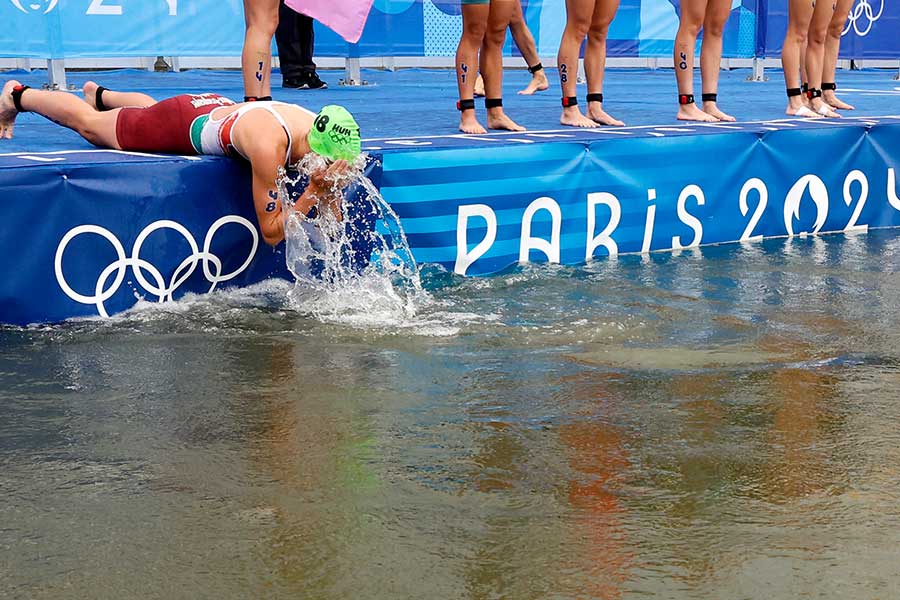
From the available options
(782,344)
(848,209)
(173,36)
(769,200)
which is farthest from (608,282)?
(173,36)

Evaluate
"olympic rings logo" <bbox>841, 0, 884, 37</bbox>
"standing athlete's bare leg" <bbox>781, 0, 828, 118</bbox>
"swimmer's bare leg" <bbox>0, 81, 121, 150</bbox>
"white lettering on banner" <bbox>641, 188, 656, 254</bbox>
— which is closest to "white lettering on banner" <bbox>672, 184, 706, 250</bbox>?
"white lettering on banner" <bbox>641, 188, 656, 254</bbox>

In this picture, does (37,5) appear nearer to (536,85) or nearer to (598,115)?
(536,85)

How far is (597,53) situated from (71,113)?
10.4 feet

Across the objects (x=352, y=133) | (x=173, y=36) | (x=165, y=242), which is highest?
(x=173, y=36)

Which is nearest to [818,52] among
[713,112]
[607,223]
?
[713,112]

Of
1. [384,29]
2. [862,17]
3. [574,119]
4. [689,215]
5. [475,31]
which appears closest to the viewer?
[475,31]

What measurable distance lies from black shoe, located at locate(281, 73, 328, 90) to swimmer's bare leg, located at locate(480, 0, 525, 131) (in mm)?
3823

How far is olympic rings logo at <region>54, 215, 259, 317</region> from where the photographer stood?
465 cm

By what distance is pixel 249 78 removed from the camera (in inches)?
234

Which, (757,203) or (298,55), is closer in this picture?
(757,203)

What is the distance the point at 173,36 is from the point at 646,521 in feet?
25.1

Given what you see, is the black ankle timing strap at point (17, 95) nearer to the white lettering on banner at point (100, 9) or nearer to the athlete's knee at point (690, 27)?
the white lettering on banner at point (100, 9)

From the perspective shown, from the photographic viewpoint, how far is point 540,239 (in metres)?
6.02

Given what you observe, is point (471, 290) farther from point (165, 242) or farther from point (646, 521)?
point (646, 521)
